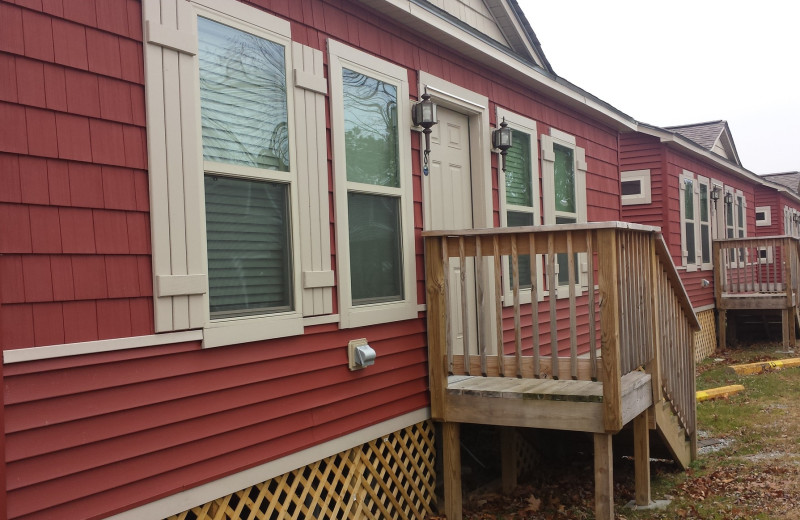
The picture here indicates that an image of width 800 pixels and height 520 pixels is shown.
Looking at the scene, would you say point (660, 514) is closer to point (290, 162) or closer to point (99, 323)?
point (290, 162)

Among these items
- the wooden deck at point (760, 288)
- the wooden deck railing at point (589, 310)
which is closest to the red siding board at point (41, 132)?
the wooden deck railing at point (589, 310)

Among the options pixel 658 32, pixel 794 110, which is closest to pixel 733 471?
pixel 658 32

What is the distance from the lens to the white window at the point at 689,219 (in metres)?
14.3

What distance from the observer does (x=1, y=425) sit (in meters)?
2.95

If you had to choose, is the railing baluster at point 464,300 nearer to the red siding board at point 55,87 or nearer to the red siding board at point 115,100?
the red siding board at point 115,100

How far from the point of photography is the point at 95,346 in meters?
3.30

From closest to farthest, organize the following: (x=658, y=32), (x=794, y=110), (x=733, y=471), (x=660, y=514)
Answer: (x=660, y=514)
(x=733, y=471)
(x=658, y=32)
(x=794, y=110)

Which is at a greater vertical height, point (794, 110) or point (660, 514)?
point (794, 110)

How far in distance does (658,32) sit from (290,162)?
292 ft

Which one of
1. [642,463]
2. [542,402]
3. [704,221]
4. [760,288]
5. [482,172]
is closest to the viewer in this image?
[542,402]

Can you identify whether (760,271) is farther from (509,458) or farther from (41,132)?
(41,132)

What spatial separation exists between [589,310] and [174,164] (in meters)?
2.72

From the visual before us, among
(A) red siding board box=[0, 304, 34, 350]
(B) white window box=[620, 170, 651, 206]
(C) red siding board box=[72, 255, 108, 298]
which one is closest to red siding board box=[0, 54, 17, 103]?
(C) red siding board box=[72, 255, 108, 298]

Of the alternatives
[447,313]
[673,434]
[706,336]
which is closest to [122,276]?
[447,313]
